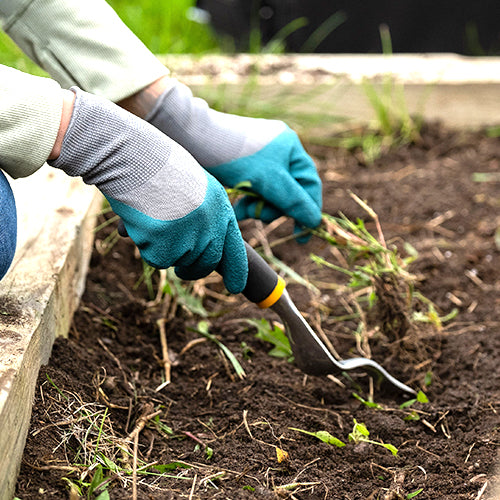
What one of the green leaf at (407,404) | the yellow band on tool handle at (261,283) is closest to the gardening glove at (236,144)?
the yellow band on tool handle at (261,283)

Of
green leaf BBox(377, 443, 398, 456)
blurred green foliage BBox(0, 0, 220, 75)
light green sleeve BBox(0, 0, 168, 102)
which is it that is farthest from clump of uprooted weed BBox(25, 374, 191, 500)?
blurred green foliage BBox(0, 0, 220, 75)

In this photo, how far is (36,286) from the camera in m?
1.28

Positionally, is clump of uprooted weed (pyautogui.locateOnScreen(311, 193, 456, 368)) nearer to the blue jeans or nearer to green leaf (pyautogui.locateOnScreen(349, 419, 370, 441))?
green leaf (pyautogui.locateOnScreen(349, 419, 370, 441))

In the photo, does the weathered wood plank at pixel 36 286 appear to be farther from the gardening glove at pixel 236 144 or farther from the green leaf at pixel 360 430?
the green leaf at pixel 360 430

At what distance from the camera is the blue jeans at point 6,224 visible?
3.62 ft

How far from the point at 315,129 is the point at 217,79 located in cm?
43

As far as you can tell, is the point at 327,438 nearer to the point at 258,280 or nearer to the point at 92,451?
the point at 258,280

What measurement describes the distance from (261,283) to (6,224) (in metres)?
0.45

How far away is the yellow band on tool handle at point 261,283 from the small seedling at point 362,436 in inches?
10.7

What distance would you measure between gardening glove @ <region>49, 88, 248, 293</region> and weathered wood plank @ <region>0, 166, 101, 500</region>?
0.24m

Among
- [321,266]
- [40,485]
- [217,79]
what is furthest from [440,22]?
[40,485]

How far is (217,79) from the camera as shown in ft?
8.79

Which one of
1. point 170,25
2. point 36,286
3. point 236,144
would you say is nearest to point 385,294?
point 236,144

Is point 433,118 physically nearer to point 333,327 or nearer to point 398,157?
point 398,157
